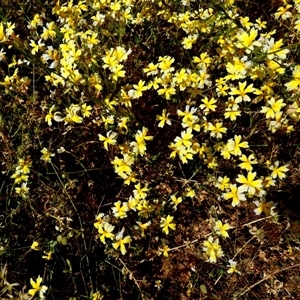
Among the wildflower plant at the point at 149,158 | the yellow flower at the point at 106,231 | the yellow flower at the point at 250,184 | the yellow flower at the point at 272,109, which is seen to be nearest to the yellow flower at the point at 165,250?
the wildflower plant at the point at 149,158

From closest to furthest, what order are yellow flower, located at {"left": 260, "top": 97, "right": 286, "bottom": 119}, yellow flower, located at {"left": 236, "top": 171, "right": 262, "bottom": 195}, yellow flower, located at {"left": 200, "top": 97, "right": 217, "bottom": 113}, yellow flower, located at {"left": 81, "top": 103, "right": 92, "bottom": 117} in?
1. yellow flower, located at {"left": 236, "top": 171, "right": 262, "bottom": 195}
2. yellow flower, located at {"left": 260, "top": 97, "right": 286, "bottom": 119}
3. yellow flower, located at {"left": 200, "top": 97, "right": 217, "bottom": 113}
4. yellow flower, located at {"left": 81, "top": 103, "right": 92, "bottom": 117}

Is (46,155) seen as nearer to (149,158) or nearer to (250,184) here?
(149,158)

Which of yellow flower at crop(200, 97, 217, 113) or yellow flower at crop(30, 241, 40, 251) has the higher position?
yellow flower at crop(200, 97, 217, 113)

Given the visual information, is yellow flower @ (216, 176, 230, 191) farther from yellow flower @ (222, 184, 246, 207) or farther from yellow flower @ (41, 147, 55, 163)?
yellow flower @ (41, 147, 55, 163)

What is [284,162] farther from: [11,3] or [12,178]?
[11,3]

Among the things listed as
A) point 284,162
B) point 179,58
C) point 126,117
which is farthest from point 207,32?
point 284,162

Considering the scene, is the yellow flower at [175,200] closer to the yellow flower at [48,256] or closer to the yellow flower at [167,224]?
the yellow flower at [167,224]

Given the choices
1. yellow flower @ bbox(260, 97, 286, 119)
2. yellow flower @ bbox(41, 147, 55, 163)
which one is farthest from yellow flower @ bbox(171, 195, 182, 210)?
yellow flower @ bbox(41, 147, 55, 163)

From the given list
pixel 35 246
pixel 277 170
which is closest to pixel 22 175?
pixel 35 246
